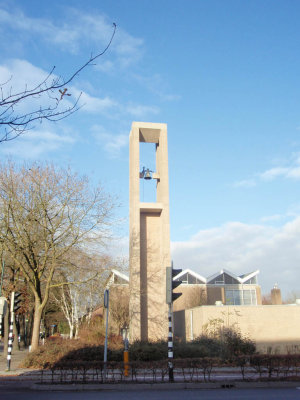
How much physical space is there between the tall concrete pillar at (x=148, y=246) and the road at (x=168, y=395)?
14240mm

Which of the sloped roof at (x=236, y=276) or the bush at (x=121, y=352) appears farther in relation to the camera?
the sloped roof at (x=236, y=276)

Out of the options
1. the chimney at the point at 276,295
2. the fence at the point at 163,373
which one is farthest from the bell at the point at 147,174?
the chimney at the point at 276,295

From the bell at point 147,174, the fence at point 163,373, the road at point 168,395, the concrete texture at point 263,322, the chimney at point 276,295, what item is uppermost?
the bell at point 147,174

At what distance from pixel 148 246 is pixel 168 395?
17.0 m

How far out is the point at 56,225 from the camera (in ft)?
68.7

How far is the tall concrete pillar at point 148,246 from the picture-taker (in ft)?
82.1

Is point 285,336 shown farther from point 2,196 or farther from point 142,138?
point 2,196

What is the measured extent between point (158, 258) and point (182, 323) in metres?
9.35

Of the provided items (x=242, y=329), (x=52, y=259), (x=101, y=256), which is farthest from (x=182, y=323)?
(x=52, y=259)

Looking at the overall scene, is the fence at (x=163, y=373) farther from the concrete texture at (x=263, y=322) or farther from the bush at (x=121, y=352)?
the concrete texture at (x=263, y=322)

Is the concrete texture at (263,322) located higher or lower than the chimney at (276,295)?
lower

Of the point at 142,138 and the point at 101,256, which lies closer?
the point at 101,256

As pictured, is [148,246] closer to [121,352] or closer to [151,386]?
[121,352]

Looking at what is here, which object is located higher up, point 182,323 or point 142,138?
point 142,138
